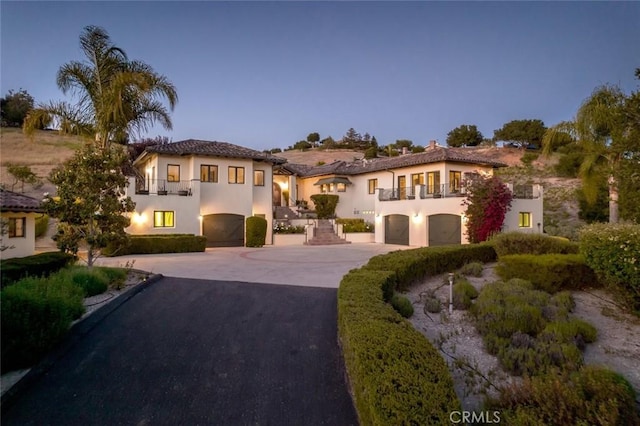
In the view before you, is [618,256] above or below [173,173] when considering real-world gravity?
below

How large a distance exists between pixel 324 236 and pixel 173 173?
10914mm

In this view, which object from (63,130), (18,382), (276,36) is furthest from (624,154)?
(63,130)

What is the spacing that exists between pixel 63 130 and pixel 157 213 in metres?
6.48

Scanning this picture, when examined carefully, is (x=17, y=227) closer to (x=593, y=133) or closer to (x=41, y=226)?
(x=41, y=226)

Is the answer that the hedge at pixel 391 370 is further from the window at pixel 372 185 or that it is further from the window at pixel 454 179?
the window at pixel 372 185

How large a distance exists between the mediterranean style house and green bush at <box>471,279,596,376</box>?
14072 mm

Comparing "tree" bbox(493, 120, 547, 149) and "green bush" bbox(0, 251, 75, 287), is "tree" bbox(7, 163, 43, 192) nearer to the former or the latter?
"green bush" bbox(0, 251, 75, 287)

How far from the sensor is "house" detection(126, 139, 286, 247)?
2038cm

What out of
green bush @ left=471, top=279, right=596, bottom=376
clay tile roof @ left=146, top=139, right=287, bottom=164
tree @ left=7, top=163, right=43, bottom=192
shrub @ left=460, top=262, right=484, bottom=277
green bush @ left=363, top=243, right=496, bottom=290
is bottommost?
green bush @ left=471, top=279, right=596, bottom=376

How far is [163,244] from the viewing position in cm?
1778

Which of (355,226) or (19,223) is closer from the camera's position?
(19,223)

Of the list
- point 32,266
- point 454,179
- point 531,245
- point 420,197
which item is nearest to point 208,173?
point 420,197

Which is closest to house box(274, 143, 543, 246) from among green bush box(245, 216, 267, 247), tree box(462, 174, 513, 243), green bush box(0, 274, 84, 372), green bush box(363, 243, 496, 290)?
tree box(462, 174, 513, 243)

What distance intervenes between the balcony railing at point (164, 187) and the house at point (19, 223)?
7.31 m
